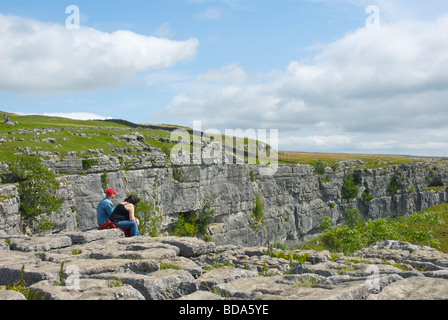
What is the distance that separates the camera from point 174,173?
48.6 metres

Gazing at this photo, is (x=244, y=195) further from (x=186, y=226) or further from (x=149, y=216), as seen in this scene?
(x=149, y=216)

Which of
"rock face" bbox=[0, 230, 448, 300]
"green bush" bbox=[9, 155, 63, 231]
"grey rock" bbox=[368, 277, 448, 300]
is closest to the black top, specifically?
"rock face" bbox=[0, 230, 448, 300]

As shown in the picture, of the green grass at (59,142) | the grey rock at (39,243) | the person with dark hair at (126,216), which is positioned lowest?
the grey rock at (39,243)

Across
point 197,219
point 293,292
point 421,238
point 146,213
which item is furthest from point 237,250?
point 197,219

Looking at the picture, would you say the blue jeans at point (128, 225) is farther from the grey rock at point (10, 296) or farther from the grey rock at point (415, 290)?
the grey rock at point (415, 290)

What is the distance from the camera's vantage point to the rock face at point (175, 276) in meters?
7.04

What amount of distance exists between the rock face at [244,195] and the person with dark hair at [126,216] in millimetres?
10003

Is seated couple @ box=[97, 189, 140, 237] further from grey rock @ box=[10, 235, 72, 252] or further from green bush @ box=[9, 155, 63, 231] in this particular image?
green bush @ box=[9, 155, 63, 231]

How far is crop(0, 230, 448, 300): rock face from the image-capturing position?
23.1 feet

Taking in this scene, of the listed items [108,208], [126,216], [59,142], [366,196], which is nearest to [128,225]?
[126,216]

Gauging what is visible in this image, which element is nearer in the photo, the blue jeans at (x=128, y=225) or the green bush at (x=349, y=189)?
the blue jeans at (x=128, y=225)

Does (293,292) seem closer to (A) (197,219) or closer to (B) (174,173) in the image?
(B) (174,173)

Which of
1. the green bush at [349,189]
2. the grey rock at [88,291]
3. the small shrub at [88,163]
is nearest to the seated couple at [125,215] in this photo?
the grey rock at [88,291]
